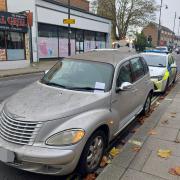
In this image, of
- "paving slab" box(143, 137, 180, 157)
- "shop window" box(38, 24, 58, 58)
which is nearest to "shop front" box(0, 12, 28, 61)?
"shop window" box(38, 24, 58, 58)

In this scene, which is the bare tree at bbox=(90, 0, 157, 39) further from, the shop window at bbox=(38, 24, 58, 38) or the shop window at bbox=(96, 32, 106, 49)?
the shop window at bbox=(38, 24, 58, 38)

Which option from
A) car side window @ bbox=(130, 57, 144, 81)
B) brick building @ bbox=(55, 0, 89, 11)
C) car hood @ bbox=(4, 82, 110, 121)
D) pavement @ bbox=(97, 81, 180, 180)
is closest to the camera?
car hood @ bbox=(4, 82, 110, 121)

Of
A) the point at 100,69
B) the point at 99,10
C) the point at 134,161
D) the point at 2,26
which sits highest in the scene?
the point at 99,10

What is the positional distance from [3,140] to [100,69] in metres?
1.96

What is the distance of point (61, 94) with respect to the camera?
12.1ft

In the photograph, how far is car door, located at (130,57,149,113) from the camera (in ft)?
16.7

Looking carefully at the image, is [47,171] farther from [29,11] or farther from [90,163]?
[29,11]

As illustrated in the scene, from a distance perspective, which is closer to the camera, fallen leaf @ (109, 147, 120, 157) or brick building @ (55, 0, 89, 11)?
fallen leaf @ (109, 147, 120, 157)

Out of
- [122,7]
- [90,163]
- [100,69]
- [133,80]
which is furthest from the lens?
[122,7]

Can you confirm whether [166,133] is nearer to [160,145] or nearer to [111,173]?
[160,145]

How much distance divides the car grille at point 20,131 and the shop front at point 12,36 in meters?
15.6

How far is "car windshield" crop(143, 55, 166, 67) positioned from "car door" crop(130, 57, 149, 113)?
11.9ft

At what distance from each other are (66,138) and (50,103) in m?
0.62

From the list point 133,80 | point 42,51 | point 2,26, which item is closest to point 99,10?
point 42,51
